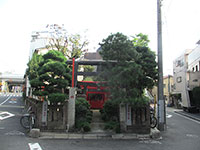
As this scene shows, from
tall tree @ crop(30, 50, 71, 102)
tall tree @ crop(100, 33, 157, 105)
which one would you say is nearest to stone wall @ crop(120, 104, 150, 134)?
tall tree @ crop(100, 33, 157, 105)

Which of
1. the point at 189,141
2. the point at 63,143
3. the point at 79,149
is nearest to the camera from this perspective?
the point at 79,149

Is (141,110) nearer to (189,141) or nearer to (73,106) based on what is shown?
(189,141)

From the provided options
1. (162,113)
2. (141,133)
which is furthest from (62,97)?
(162,113)

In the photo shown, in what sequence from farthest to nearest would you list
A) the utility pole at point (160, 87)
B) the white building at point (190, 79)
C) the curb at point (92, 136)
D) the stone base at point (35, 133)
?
the white building at point (190, 79)
the utility pole at point (160, 87)
the curb at point (92, 136)
the stone base at point (35, 133)

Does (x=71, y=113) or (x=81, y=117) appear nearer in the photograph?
(x=71, y=113)

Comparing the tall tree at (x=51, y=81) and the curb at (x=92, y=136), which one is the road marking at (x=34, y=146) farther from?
the tall tree at (x=51, y=81)

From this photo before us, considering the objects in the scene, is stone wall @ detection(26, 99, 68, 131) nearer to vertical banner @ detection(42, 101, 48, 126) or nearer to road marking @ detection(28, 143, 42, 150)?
vertical banner @ detection(42, 101, 48, 126)

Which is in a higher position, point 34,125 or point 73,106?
point 73,106

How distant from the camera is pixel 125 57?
929 centimetres

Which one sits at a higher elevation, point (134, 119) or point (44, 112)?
point (44, 112)

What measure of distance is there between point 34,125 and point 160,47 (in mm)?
8662

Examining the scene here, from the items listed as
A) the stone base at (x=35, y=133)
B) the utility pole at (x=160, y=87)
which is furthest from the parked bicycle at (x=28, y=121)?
the utility pole at (x=160, y=87)

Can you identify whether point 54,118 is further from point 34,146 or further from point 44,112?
point 34,146

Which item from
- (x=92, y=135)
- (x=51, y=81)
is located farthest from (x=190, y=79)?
(x=51, y=81)
